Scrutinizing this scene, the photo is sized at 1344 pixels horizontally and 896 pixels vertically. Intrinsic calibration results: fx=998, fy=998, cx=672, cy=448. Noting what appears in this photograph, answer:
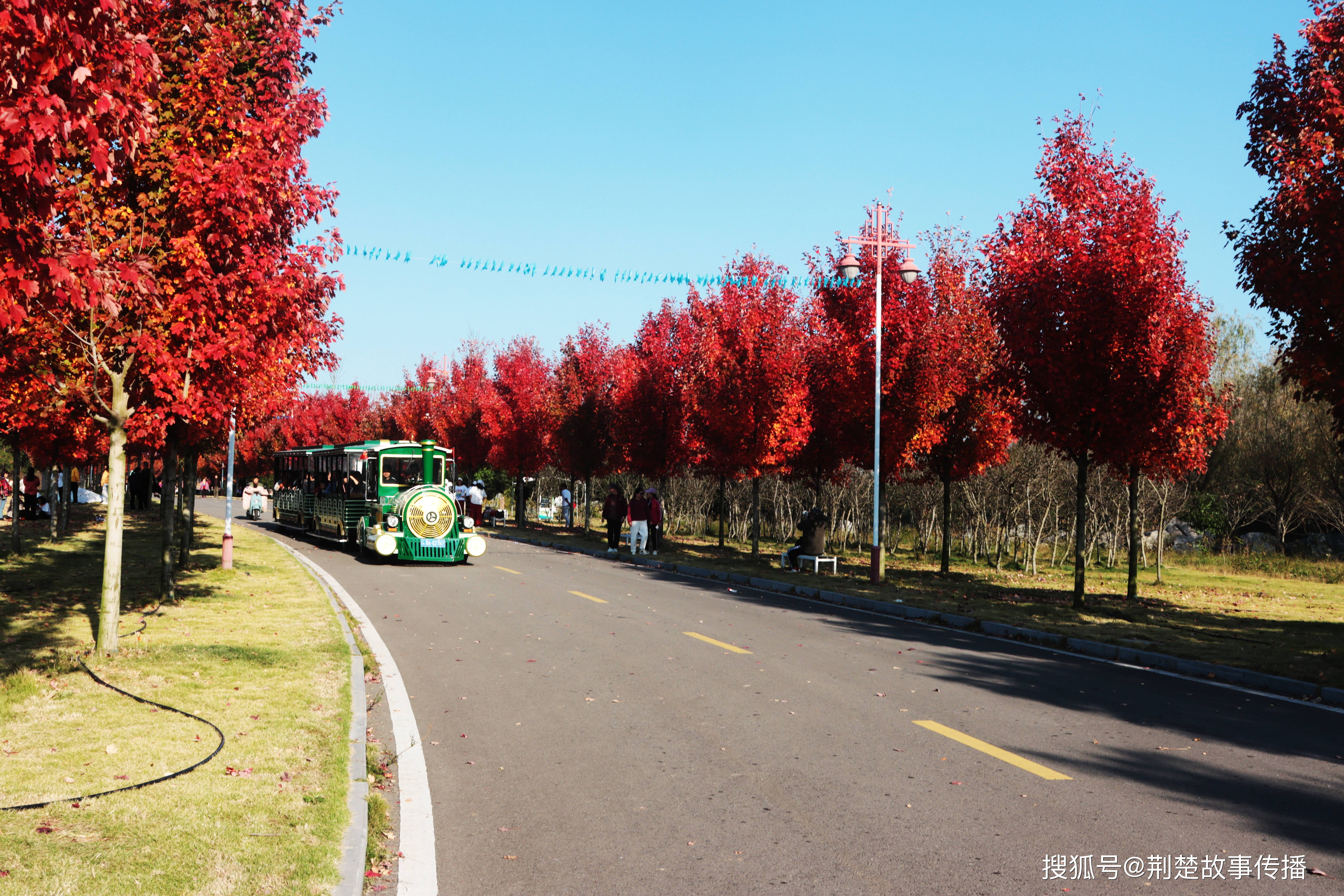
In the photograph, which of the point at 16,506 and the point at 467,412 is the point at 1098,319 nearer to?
the point at 16,506

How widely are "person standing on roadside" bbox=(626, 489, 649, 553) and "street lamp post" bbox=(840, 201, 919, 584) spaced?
288 inches

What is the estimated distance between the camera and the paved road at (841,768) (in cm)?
527

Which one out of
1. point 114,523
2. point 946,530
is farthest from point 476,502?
point 114,523

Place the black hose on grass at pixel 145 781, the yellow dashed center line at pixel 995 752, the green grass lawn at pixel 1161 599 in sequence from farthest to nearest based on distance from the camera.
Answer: the green grass lawn at pixel 1161 599 < the yellow dashed center line at pixel 995 752 < the black hose on grass at pixel 145 781

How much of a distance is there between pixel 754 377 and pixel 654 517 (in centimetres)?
526

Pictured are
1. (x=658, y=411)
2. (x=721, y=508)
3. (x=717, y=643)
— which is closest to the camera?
(x=717, y=643)

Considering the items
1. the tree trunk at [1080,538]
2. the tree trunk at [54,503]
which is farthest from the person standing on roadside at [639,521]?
the tree trunk at [54,503]

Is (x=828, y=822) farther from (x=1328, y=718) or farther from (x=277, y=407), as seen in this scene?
(x=277, y=407)

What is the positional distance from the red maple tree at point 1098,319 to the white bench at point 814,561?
253 inches

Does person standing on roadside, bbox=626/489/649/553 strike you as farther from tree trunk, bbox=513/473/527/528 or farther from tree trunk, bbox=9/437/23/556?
tree trunk, bbox=9/437/23/556

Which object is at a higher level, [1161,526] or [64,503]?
[1161,526]

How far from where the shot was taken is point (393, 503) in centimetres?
2494

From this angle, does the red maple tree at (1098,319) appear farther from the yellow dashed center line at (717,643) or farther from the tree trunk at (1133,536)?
the yellow dashed center line at (717,643)

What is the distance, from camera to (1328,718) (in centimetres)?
918
